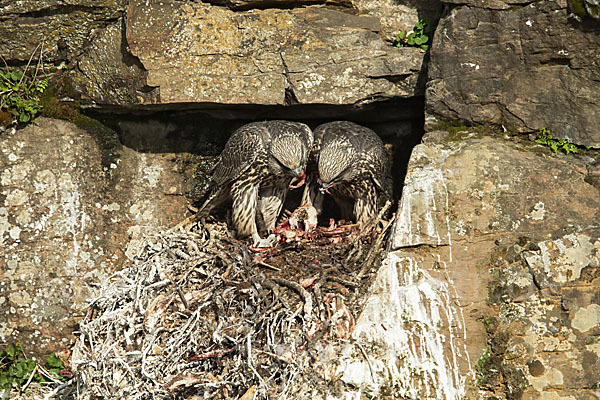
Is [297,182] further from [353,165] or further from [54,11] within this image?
[54,11]

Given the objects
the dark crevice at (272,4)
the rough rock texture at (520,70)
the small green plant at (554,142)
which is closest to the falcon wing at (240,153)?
the dark crevice at (272,4)

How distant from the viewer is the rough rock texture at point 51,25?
497 centimetres

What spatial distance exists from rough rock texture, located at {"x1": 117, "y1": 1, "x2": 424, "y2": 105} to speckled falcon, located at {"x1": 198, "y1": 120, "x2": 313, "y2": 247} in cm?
34

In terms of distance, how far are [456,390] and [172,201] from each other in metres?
2.85

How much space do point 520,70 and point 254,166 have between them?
83.9 inches

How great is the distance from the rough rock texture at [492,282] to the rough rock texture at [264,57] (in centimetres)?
106

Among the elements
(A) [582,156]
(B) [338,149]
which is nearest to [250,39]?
(B) [338,149]

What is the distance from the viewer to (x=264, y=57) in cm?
507

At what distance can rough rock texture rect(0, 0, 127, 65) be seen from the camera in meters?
4.97

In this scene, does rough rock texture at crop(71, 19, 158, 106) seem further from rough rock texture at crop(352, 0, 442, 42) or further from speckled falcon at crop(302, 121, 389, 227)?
rough rock texture at crop(352, 0, 442, 42)

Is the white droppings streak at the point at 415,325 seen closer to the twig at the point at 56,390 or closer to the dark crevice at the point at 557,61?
the dark crevice at the point at 557,61

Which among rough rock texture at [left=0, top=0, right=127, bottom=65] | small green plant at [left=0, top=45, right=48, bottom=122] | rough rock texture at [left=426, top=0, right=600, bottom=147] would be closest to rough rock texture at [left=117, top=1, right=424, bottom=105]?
rough rock texture at [left=0, top=0, right=127, bottom=65]

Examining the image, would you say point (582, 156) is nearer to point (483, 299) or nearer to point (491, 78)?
point (491, 78)

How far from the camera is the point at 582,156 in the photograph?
4273mm
